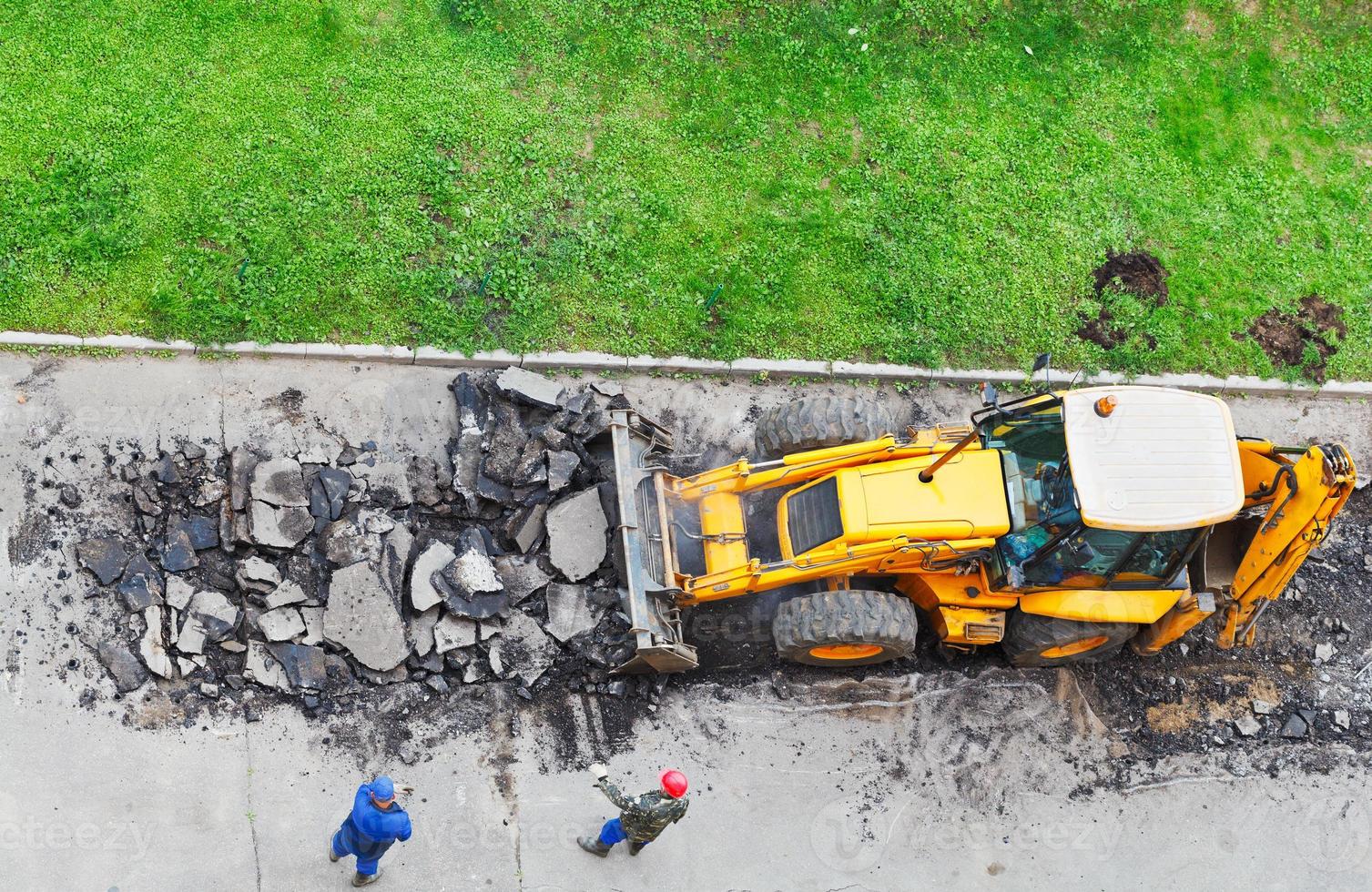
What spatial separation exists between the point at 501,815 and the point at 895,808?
2816 millimetres

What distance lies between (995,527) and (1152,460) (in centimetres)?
108

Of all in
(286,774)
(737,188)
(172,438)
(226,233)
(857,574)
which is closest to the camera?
(286,774)

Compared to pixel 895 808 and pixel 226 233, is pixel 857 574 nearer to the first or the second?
pixel 895 808

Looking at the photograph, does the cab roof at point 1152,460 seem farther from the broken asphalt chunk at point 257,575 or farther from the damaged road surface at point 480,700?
the broken asphalt chunk at point 257,575

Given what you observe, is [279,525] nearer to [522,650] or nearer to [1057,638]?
[522,650]

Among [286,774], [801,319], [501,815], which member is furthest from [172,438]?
[801,319]

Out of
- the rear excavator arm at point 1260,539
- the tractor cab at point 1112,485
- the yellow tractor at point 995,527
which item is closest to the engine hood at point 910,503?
the yellow tractor at point 995,527

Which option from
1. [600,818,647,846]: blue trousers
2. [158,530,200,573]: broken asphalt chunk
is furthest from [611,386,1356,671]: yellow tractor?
[158,530,200,573]: broken asphalt chunk

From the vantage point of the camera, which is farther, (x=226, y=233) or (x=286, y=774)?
(x=226, y=233)

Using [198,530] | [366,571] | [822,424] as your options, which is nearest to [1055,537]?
[822,424]

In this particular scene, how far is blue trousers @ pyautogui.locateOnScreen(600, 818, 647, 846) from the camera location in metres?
7.44

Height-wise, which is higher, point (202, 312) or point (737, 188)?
point (737, 188)

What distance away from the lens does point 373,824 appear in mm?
6809

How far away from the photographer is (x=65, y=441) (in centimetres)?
870
